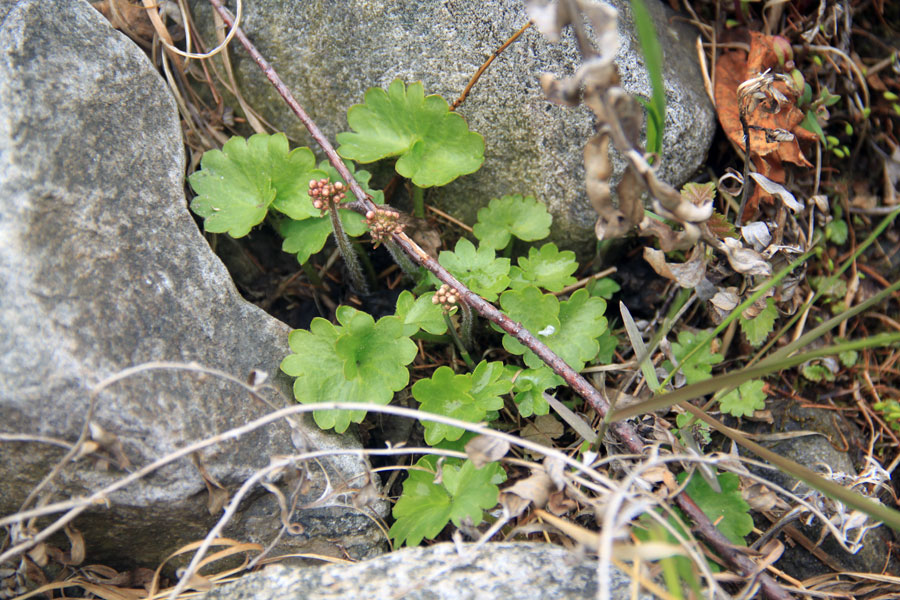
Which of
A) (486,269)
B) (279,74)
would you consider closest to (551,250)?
(486,269)

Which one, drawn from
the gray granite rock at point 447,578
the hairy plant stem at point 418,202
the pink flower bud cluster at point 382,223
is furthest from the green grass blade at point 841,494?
the hairy plant stem at point 418,202

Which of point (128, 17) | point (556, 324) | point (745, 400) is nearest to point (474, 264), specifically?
point (556, 324)

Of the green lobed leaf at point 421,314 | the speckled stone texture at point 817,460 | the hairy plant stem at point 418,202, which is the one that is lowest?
the speckled stone texture at point 817,460

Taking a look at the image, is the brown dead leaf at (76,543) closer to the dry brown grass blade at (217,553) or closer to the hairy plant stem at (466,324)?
the dry brown grass blade at (217,553)

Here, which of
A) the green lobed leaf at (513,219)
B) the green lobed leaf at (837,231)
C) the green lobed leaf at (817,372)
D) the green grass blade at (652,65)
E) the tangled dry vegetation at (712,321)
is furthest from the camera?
the green lobed leaf at (837,231)

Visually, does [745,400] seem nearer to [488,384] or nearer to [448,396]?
[488,384]

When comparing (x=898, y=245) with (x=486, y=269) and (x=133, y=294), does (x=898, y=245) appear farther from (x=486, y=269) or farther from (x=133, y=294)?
(x=133, y=294)

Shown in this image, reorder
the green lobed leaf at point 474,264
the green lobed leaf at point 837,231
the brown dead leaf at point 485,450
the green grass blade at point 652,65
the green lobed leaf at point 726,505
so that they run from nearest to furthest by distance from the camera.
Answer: the green grass blade at point 652,65 < the brown dead leaf at point 485,450 < the green lobed leaf at point 726,505 < the green lobed leaf at point 474,264 < the green lobed leaf at point 837,231
